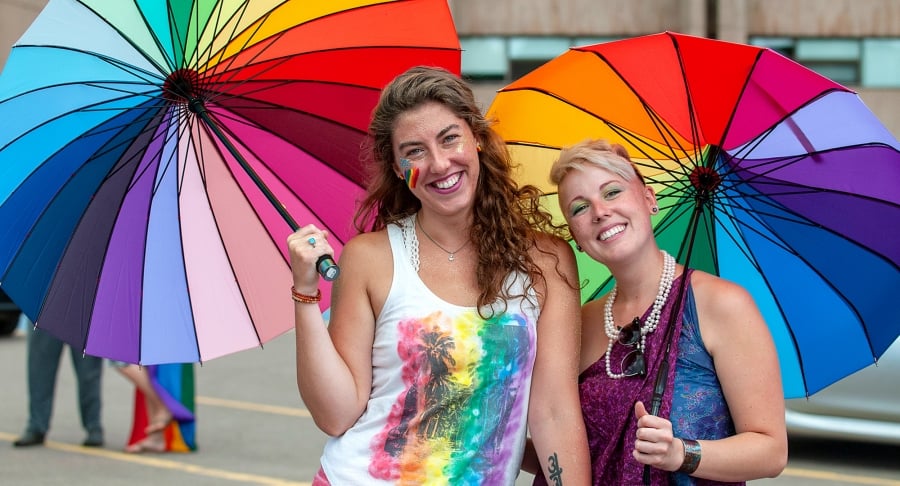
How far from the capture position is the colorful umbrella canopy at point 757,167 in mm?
2961

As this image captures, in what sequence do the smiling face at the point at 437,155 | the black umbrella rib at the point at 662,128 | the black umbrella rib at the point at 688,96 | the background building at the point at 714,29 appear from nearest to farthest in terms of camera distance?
the smiling face at the point at 437,155 < the black umbrella rib at the point at 688,96 < the black umbrella rib at the point at 662,128 < the background building at the point at 714,29

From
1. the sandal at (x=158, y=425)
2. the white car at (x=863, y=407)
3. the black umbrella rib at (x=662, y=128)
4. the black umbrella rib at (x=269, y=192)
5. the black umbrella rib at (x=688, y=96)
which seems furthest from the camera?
the sandal at (x=158, y=425)

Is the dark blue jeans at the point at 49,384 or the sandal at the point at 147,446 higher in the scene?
the dark blue jeans at the point at 49,384

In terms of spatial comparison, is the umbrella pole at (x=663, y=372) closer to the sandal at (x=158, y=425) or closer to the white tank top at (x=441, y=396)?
the white tank top at (x=441, y=396)

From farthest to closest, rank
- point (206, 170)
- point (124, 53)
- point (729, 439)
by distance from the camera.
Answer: point (206, 170) < point (124, 53) < point (729, 439)

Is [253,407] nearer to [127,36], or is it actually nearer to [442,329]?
[127,36]

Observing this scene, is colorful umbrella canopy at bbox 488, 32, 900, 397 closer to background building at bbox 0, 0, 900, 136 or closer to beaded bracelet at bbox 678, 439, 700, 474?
beaded bracelet at bbox 678, 439, 700, 474

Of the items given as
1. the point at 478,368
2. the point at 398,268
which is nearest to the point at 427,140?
the point at 398,268

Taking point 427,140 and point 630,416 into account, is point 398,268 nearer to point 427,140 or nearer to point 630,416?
point 427,140

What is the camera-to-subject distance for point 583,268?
3355 mm

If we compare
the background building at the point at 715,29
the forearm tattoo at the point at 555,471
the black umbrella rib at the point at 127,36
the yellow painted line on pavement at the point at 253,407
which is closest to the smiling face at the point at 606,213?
the forearm tattoo at the point at 555,471

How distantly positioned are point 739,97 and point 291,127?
133cm

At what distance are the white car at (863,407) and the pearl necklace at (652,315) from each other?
4551 mm

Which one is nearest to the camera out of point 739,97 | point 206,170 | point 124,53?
point 739,97
